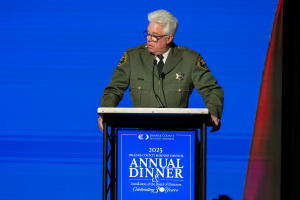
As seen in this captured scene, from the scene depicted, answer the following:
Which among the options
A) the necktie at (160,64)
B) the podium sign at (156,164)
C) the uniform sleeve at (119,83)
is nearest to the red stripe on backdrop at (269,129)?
the necktie at (160,64)

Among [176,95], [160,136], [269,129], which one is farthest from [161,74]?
[269,129]

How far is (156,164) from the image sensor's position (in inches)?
121

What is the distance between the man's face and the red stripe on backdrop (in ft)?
3.95

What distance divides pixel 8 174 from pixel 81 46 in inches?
44.5

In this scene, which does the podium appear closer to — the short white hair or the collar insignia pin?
the collar insignia pin

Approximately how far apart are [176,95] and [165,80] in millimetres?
112

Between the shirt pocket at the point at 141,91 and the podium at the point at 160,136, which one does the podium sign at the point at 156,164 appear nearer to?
the podium at the point at 160,136

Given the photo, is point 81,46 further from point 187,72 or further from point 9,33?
point 187,72

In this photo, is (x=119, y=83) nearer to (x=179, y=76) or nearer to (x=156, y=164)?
(x=179, y=76)

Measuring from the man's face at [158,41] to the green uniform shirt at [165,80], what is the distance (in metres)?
0.05

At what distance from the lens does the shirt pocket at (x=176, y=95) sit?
143 inches

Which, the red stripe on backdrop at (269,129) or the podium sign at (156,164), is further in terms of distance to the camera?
the red stripe on backdrop at (269,129)

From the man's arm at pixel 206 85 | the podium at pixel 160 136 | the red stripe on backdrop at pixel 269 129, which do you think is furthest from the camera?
the red stripe on backdrop at pixel 269 129

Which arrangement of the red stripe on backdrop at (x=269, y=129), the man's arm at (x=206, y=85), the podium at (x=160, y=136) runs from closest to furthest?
the podium at (x=160, y=136)
the man's arm at (x=206, y=85)
the red stripe on backdrop at (x=269, y=129)
